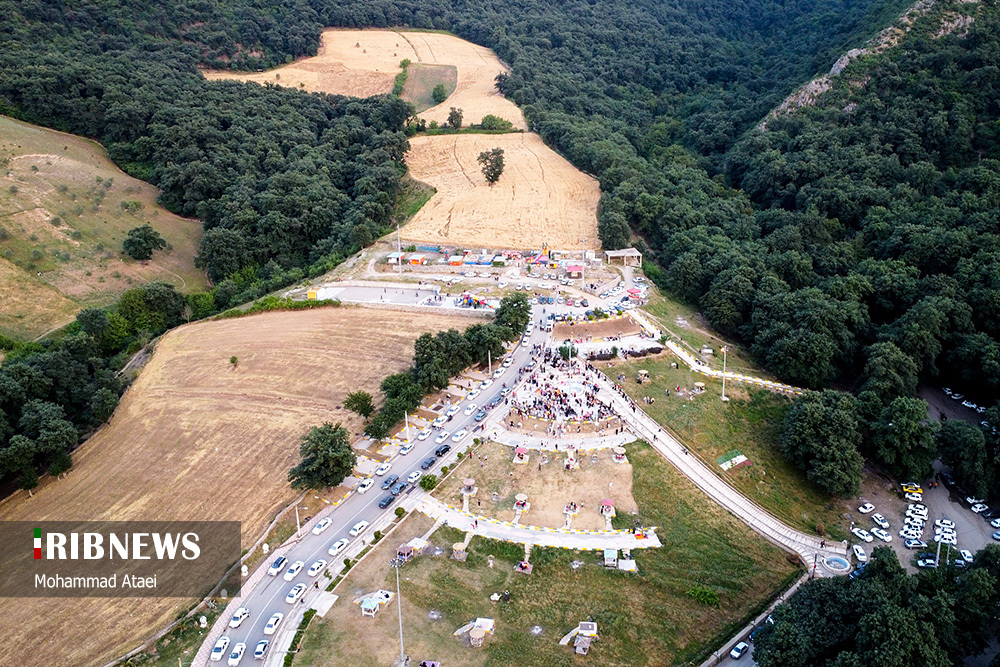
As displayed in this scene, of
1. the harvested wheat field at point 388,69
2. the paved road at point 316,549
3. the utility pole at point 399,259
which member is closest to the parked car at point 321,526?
the paved road at point 316,549

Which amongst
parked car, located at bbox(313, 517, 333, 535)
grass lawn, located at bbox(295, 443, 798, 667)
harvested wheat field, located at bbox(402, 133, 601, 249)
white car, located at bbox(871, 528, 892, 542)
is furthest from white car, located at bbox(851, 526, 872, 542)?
harvested wheat field, located at bbox(402, 133, 601, 249)

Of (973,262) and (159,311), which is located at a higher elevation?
(973,262)

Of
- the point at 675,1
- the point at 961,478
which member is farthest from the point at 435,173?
the point at 675,1

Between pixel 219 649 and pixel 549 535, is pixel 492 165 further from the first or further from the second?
pixel 219 649

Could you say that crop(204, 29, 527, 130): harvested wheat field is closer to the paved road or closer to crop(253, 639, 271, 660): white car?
the paved road

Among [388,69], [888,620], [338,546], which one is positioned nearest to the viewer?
[888,620]

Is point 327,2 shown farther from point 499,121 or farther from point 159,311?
point 159,311

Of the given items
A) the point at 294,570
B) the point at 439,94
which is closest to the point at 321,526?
the point at 294,570
